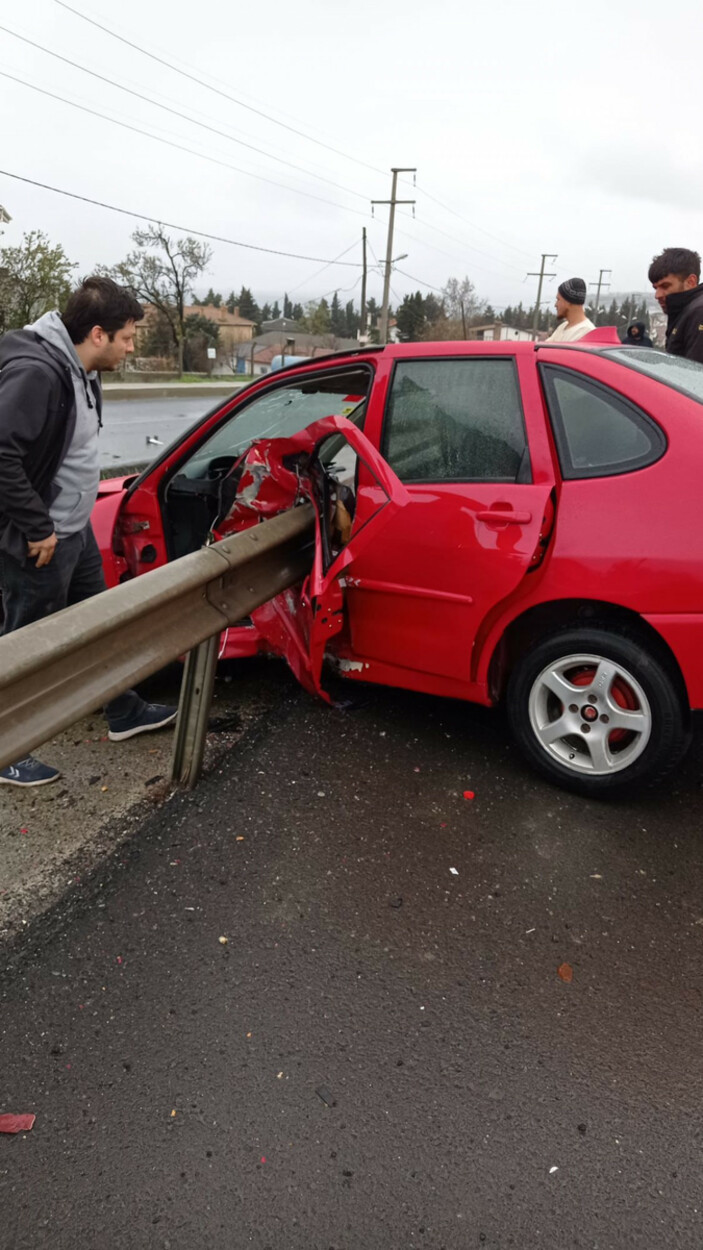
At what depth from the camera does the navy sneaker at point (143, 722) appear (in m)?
3.59

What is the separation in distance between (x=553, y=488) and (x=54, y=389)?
185 cm

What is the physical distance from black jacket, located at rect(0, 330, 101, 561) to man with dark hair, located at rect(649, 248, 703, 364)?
3397mm

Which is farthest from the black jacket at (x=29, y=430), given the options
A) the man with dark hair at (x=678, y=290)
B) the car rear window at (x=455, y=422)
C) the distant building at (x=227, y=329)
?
the distant building at (x=227, y=329)

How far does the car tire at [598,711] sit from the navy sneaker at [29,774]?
6.14ft

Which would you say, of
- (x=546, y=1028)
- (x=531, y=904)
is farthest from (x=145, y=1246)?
(x=531, y=904)

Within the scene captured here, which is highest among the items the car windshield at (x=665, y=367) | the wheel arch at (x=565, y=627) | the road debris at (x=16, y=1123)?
the car windshield at (x=665, y=367)

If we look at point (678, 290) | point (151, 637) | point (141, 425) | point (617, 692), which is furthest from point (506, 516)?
point (141, 425)

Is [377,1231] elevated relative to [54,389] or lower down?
lower down

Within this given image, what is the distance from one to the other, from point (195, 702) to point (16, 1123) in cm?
151

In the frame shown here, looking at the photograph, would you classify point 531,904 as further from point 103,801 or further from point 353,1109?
point 103,801

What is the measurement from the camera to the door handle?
2916 millimetres

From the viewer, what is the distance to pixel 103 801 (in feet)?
10.1

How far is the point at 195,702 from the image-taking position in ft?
10.1

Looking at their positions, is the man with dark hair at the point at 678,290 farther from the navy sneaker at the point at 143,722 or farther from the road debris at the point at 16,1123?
the road debris at the point at 16,1123
